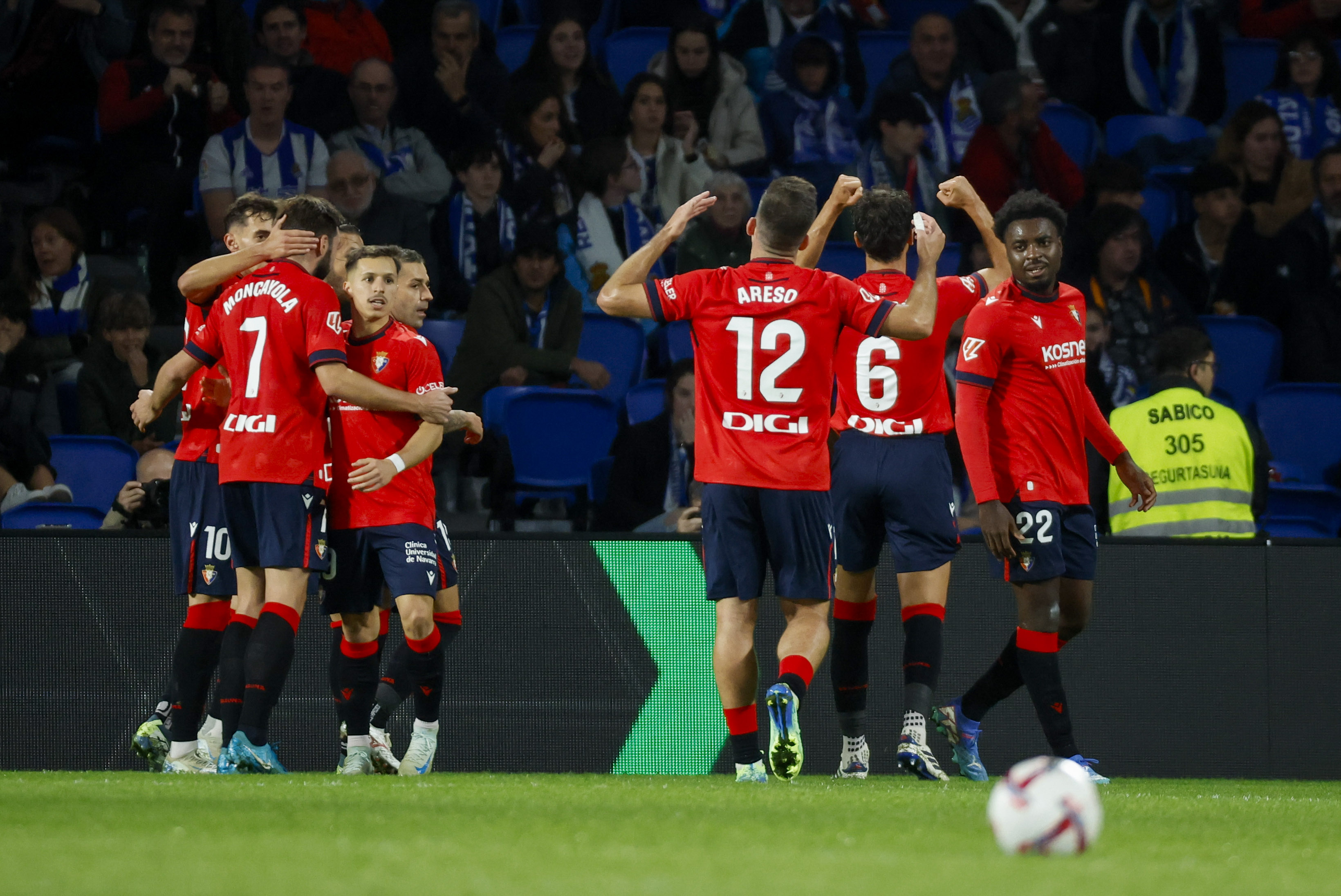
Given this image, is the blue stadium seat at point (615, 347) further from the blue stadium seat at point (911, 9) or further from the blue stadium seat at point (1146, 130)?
the blue stadium seat at point (1146, 130)

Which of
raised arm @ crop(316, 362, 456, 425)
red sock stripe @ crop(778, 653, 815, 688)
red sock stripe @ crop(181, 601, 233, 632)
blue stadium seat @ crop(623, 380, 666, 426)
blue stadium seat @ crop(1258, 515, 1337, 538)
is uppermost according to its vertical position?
raised arm @ crop(316, 362, 456, 425)

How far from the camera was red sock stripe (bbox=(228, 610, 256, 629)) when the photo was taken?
5617 mm

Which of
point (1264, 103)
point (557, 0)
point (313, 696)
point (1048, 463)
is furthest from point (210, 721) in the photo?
point (1264, 103)

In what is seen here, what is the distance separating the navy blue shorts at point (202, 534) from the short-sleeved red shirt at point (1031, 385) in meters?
2.73

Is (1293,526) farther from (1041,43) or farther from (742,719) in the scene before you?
(742,719)

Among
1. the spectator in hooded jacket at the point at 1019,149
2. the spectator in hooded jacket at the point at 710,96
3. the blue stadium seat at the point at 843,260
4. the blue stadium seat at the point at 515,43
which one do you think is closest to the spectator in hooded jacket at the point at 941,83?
the spectator in hooded jacket at the point at 1019,149

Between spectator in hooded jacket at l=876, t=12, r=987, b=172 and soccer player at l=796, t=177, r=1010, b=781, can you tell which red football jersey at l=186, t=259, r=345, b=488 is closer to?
soccer player at l=796, t=177, r=1010, b=781

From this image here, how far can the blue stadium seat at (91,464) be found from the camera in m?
8.92

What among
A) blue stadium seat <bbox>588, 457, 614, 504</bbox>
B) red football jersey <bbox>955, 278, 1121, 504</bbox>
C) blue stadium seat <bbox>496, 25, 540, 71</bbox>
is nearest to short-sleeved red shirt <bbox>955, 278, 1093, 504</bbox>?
red football jersey <bbox>955, 278, 1121, 504</bbox>

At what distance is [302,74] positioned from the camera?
10.7 meters

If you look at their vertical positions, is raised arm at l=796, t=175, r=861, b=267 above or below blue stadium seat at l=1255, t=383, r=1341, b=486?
above

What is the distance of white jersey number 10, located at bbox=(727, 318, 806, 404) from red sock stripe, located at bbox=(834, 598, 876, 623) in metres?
1.30

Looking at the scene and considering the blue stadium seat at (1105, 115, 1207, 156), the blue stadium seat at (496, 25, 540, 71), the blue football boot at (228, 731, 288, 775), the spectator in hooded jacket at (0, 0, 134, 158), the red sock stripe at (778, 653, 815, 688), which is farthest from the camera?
the blue stadium seat at (1105, 115, 1207, 156)

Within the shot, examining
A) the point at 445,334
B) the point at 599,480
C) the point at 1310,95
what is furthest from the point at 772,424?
the point at 1310,95
